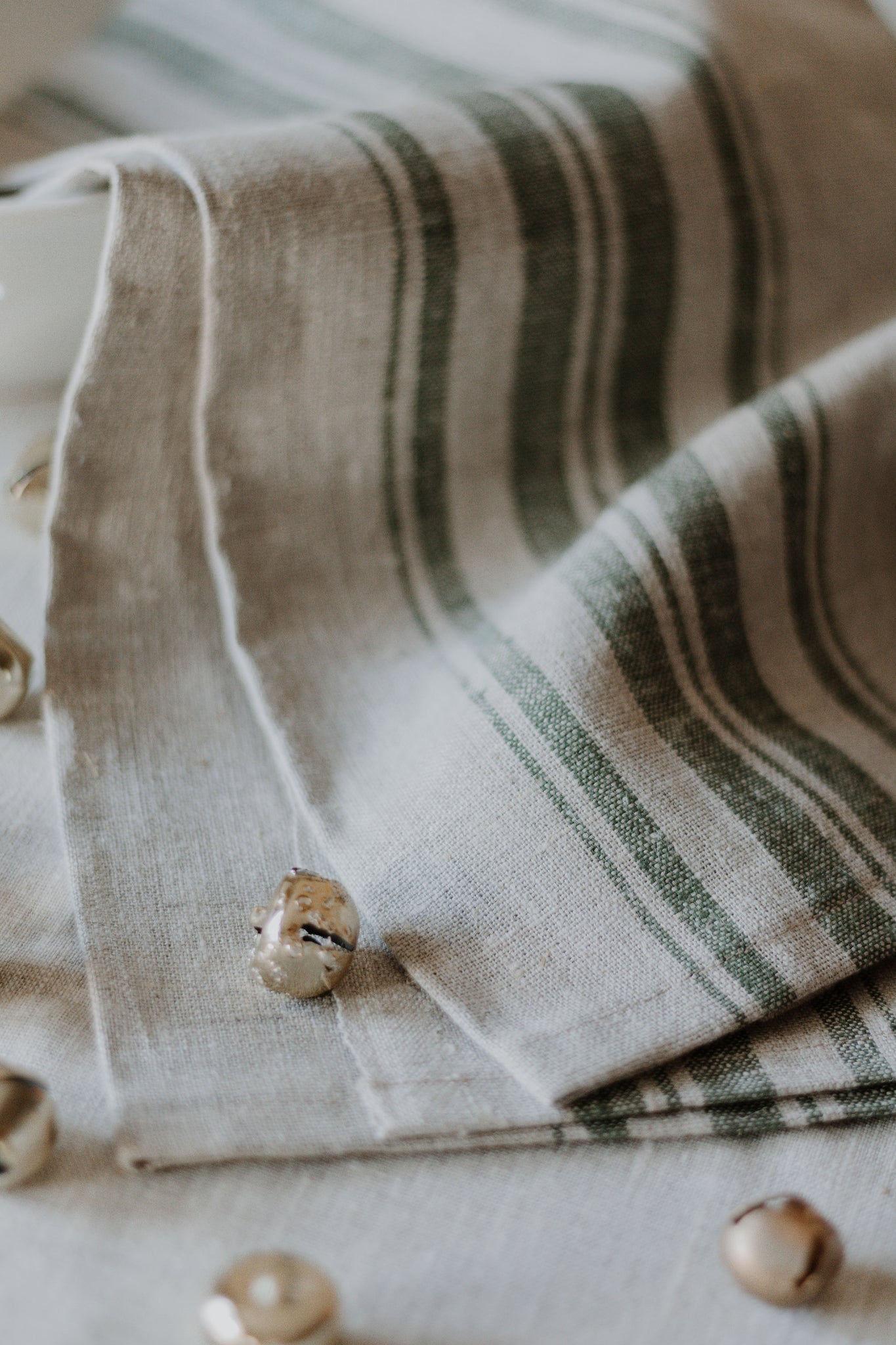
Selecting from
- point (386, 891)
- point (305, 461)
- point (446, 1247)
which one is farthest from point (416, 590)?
point (446, 1247)

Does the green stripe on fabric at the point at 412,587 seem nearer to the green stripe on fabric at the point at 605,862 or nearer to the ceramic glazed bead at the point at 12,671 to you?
the green stripe on fabric at the point at 605,862

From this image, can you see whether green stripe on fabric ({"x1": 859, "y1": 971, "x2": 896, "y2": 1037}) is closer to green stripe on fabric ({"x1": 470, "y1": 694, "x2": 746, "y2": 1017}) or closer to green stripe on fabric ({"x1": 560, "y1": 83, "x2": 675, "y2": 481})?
green stripe on fabric ({"x1": 470, "y1": 694, "x2": 746, "y2": 1017})

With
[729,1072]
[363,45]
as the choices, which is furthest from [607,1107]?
[363,45]

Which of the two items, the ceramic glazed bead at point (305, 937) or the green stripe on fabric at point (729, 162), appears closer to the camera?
the ceramic glazed bead at point (305, 937)

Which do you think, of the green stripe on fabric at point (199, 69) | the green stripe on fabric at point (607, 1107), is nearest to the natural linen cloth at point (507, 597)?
the green stripe on fabric at point (607, 1107)

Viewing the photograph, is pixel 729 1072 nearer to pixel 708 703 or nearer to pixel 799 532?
pixel 708 703

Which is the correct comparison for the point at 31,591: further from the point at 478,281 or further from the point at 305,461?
the point at 478,281
